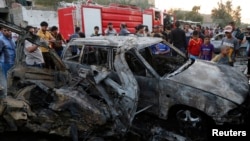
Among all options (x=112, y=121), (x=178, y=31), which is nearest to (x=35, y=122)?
(x=112, y=121)

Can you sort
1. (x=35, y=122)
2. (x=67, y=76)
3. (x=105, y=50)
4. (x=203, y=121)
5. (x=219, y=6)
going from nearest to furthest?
(x=35, y=122), (x=203, y=121), (x=67, y=76), (x=105, y=50), (x=219, y=6)

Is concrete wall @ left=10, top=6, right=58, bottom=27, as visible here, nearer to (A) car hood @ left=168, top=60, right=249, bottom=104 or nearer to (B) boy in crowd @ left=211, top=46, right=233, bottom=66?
(B) boy in crowd @ left=211, top=46, right=233, bottom=66

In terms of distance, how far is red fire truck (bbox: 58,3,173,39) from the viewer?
1164 centimetres

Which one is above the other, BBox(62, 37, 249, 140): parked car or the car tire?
BBox(62, 37, 249, 140): parked car

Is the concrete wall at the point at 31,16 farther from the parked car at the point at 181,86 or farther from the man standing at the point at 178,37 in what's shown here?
the parked car at the point at 181,86

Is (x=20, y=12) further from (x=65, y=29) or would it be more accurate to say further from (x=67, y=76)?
(x=67, y=76)

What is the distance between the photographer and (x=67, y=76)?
4.36 m

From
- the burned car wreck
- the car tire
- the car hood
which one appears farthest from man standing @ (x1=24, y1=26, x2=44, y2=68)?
the car tire

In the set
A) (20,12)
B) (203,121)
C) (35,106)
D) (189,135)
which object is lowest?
(189,135)

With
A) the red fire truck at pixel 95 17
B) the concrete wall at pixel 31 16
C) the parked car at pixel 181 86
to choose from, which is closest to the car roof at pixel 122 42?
the parked car at pixel 181 86

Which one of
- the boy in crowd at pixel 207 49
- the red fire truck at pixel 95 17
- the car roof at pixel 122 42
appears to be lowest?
the boy in crowd at pixel 207 49

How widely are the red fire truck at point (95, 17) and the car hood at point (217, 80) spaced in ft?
25.5

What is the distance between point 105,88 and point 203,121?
1423mm

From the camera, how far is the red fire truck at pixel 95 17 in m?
11.6
